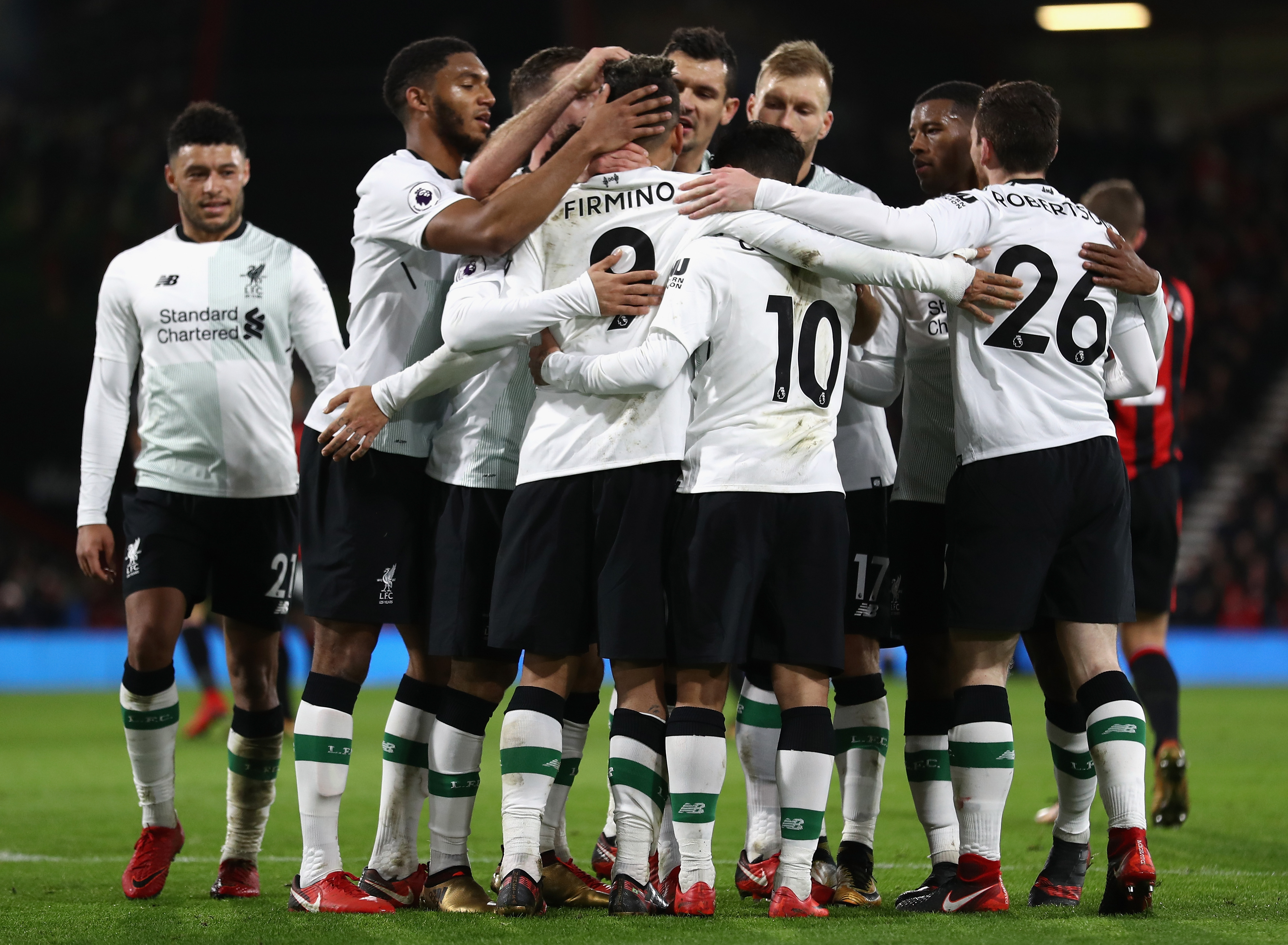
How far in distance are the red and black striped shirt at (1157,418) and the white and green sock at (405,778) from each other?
3.57 m

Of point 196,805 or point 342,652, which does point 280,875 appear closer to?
point 342,652

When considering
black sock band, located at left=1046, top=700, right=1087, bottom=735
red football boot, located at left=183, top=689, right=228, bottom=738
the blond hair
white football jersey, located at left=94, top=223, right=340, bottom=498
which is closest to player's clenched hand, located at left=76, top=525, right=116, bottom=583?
white football jersey, located at left=94, top=223, right=340, bottom=498

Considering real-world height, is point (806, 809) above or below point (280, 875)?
above

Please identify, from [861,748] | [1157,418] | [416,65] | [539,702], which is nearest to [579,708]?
[539,702]

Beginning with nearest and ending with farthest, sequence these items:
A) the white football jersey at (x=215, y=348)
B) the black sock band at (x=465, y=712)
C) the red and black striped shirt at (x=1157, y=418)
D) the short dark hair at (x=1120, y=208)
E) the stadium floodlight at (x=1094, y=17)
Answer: the black sock band at (x=465, y=712), the white football jersey at (x=215, y=348), the short dark hair at (x=1120, y=208), the red and black striped shirt at (x=1157, y=418), the stadium floodlight at (x=1094, y=17)

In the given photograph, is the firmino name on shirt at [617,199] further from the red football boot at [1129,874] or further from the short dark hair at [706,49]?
the red football boot at [1129,874]

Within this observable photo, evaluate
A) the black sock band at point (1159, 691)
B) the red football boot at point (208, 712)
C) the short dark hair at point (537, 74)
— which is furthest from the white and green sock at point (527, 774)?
the red football boot at point (208, 712)

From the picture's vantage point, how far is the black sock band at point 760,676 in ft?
14.8

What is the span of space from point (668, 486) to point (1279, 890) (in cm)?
234

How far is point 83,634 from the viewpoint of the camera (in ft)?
56.8

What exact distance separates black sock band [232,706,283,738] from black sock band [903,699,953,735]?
81.3 inches

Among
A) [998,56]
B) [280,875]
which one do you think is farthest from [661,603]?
[998,56]

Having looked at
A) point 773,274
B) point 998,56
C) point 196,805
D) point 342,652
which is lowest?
→ point 196,805

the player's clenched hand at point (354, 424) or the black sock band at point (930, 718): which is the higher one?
the player's clenched hand at point (354, 424)
